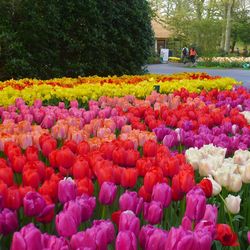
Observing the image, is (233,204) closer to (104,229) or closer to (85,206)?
(85,206)

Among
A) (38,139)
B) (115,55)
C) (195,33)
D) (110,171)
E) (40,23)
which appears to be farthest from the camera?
(195,33)

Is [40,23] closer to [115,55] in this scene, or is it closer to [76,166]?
[115,55]

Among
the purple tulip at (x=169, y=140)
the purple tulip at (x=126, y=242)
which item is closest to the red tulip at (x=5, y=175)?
the purple tulip at (x=126, y=242)

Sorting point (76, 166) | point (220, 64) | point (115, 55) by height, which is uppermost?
point (76, 166)

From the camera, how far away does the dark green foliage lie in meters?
12.7

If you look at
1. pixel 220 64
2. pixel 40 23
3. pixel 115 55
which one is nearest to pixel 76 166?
pixel 40 23

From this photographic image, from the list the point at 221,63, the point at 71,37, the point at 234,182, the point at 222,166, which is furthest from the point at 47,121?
the point at 221,63

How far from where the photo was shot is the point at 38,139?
3.57 m

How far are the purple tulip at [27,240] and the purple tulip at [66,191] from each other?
0.60 meters

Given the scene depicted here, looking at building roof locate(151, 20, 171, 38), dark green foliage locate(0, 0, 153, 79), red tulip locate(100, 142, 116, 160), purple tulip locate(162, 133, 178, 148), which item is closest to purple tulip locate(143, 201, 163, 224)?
red tulip locate(100, 142, 116, 160)

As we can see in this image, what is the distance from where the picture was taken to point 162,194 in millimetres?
2328

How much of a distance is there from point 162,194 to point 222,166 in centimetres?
60

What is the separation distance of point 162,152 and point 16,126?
54.2 inches

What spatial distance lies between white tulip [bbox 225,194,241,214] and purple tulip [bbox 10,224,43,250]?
0.98 metres
